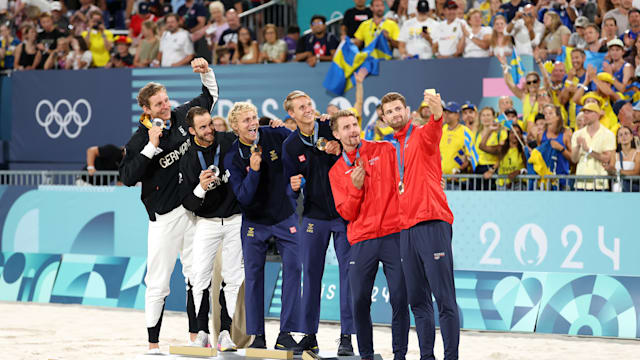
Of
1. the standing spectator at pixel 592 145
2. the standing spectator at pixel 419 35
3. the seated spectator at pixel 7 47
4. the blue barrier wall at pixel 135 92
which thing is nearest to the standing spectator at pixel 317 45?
the blue barrier wall at pixel 135 92

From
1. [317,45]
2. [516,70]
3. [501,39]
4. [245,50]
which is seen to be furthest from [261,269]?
[245,50]

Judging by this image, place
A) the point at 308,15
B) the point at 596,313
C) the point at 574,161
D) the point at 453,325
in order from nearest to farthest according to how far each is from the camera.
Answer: the point at 453,325 → the point at 596,313 → the point at 574,161 → the point at 308,15

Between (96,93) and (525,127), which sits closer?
(525,127)

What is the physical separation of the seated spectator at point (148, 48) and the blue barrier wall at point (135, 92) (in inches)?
18.9

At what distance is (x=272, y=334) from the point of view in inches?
448

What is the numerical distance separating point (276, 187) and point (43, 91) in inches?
419

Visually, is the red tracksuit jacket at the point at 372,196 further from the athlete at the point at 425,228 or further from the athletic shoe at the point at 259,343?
the athletic shoe at the point at 259,343

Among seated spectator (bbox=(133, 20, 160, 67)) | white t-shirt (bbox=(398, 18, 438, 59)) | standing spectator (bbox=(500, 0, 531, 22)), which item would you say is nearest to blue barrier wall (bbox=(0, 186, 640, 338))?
white t-shirt (bbox=(398, 18, 438, 59))

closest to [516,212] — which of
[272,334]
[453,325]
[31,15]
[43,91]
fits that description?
[272,334]

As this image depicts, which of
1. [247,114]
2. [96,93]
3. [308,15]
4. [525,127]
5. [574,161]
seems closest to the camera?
[247,114]

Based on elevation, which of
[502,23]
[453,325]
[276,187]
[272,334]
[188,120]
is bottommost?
[272,334]

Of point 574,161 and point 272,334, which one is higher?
point 574,161

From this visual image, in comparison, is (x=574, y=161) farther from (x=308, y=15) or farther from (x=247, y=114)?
(x=308, y=15)

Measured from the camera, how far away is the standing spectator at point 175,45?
17.2m
